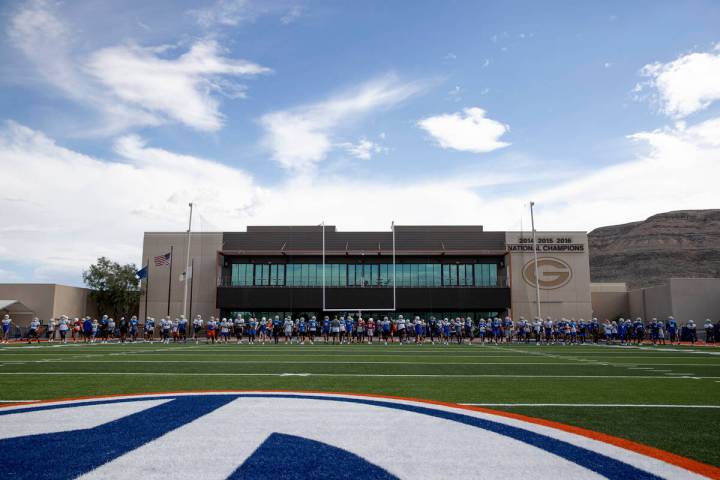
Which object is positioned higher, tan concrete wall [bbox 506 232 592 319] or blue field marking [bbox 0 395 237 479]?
tan concrete wall [bbox 506 232 592 319]

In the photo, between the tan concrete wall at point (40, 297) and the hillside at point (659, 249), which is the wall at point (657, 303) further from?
the hillside at point (659, 249)

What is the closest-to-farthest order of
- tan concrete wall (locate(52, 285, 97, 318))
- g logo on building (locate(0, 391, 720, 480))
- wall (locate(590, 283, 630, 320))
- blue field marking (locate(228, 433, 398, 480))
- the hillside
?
blue field marking (locate(228, 433, 398, 480))
g logo on building (locate(0, 391, 720, 480))
tan concrete wall (locate(52, 285, 97, 318))
wall (locate(590, 283, 630, 320))
the hillside

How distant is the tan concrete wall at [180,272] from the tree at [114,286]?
2.52 meters

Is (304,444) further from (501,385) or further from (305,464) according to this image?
(501,385)

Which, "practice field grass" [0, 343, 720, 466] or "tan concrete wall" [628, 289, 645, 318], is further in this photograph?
"tan concrete wall" [628, 289, 645, 318]

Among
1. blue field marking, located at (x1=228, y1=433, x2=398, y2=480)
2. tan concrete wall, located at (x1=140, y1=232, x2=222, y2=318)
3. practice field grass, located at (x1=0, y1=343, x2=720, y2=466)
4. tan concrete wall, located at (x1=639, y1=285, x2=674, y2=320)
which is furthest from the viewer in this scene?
tan concrete wall, located at (x1=639, y1=285, x2=674, y2=320)

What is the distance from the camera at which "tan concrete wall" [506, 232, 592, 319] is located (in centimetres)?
4188

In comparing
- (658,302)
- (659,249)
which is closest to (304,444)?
(658,302)

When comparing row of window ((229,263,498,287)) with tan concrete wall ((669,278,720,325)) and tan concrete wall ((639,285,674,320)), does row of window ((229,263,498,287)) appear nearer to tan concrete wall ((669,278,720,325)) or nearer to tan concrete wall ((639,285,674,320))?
tan concrete wall ((639,285,674,320))

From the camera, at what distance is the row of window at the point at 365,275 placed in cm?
4219

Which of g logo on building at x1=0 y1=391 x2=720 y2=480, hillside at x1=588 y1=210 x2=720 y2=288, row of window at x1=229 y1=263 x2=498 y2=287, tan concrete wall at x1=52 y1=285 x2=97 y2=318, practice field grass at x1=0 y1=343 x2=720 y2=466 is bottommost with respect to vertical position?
practice field grass at x1=0 y1=343 x2=720 y2=466

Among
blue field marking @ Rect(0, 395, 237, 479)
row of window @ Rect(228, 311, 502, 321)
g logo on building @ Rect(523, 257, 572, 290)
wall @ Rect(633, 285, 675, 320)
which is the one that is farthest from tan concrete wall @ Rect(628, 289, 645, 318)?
blue field marking @ Rect(0, 395, 237, 479)

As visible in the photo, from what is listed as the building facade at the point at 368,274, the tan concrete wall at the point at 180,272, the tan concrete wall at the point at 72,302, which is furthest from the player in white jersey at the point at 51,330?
the tan concrete wall at the point at 180,272

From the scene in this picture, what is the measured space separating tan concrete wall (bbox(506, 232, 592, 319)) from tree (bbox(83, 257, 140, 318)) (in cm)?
3118
